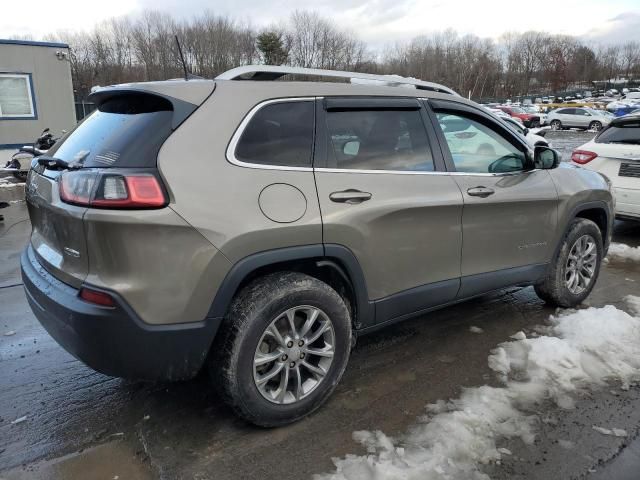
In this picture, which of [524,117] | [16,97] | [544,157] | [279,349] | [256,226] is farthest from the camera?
[524,117]

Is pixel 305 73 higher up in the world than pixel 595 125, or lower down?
higher up

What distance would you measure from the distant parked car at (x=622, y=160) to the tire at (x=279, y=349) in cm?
527

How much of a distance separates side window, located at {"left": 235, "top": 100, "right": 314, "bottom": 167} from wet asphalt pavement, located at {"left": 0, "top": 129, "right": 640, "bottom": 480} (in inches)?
57.7

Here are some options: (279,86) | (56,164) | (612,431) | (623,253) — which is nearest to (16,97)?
(56,164)

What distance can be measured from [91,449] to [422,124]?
270cm

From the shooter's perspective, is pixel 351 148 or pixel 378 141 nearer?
pixel 351 148

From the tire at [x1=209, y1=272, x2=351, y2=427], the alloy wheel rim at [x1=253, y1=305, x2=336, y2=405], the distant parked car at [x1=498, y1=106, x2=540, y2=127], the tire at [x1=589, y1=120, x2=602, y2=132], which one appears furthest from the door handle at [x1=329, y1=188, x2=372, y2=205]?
the tire at [x1=589, y1=120, x2=602, y2=132]

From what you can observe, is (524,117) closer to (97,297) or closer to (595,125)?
(595,125)

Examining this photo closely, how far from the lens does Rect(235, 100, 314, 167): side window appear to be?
8.63 ft

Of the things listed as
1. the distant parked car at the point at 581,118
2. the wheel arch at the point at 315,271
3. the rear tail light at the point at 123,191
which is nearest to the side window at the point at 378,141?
the wheel arch at the point at 315,271

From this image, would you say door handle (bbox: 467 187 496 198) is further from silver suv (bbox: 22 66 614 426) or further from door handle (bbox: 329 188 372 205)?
door handle (bbox: 329 188 372 205)

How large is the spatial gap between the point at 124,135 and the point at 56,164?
51 cm

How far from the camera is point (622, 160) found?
6.57 metres

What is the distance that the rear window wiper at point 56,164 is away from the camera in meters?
2.58
